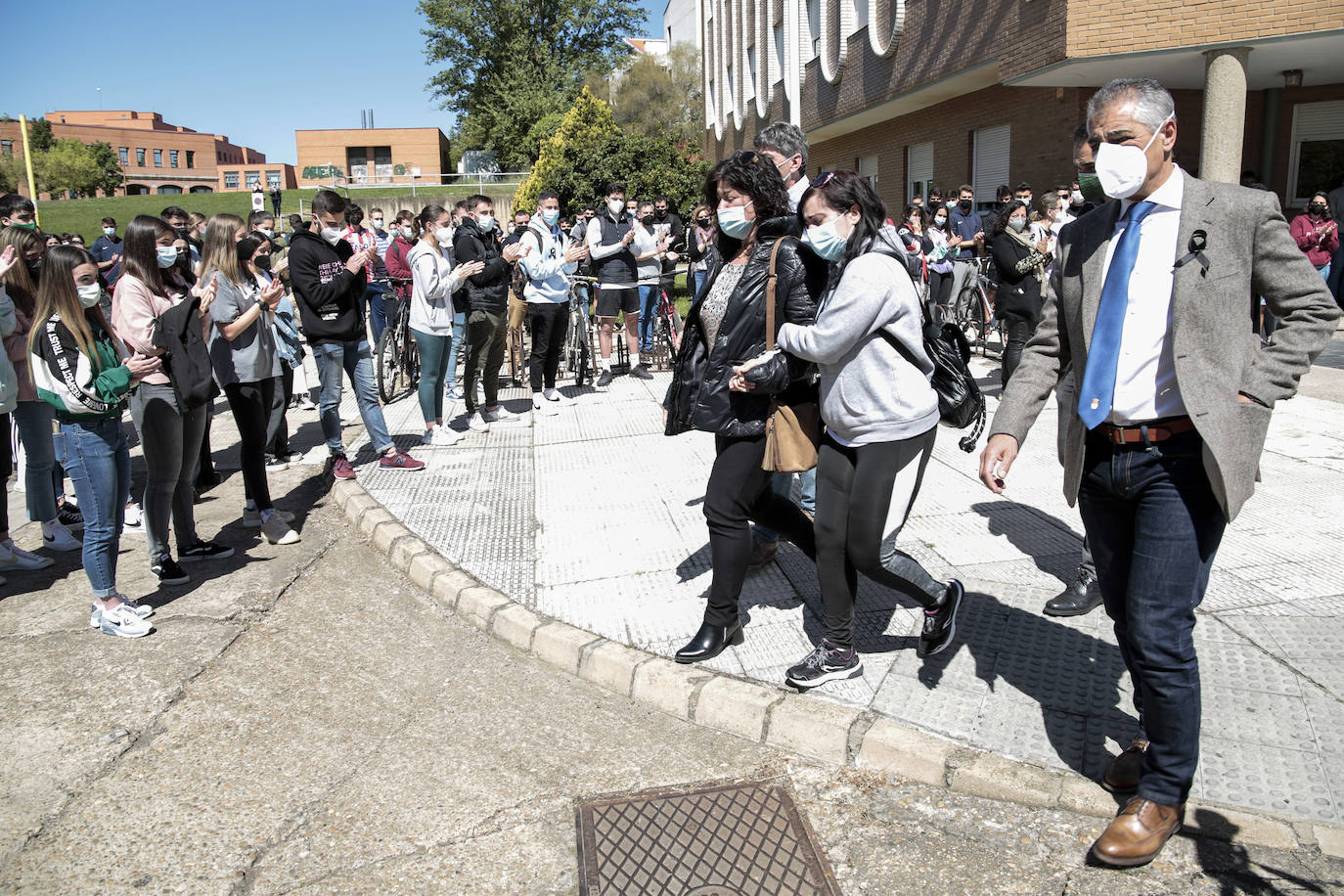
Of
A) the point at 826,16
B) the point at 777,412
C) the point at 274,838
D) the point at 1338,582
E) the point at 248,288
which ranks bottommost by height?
the point at 274,838

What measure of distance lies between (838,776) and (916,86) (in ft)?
63.2

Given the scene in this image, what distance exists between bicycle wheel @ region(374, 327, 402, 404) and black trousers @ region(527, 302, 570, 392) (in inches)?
75.2

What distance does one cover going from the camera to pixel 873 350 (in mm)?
3533

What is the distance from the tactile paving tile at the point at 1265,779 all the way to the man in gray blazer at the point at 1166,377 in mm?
360

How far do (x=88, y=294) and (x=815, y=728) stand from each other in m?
4.06

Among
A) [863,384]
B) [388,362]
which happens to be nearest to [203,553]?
[863,384]

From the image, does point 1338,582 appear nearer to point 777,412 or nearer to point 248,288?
point 777,412

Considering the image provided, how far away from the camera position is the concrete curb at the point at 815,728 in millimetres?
2975

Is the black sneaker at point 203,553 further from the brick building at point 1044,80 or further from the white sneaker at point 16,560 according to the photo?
the brick building at point 1044,80

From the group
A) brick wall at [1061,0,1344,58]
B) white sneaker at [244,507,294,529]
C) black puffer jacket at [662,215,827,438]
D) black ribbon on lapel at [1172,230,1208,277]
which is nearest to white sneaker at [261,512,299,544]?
white sneaker at [244,507,294,529]

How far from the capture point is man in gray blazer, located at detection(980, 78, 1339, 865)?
2.64 meters

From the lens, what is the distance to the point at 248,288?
6.18m

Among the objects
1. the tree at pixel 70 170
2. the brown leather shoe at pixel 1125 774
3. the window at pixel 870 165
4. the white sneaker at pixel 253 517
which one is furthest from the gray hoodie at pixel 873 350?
the tree at pixel 70 170

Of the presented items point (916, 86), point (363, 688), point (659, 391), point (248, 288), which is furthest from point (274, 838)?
point (916, 86)
